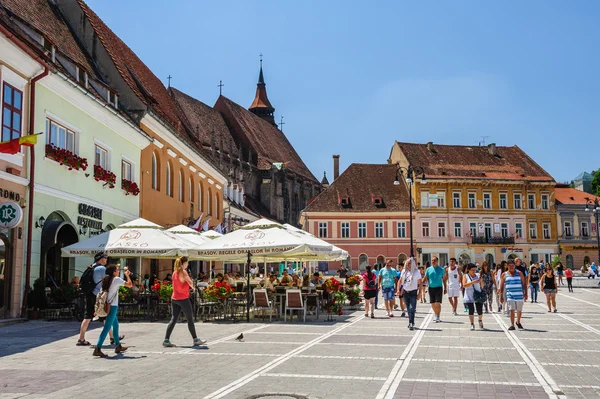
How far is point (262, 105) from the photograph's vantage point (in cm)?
10194

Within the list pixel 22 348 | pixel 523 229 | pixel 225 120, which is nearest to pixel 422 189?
pixel 523 229

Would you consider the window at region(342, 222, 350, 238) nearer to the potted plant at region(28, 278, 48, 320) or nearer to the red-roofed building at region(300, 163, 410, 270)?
the red-roofed building at region(300, 163, 410, 270)

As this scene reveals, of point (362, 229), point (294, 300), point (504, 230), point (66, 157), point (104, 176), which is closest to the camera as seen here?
point (294, 300)

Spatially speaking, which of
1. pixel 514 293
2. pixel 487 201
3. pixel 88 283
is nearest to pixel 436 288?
pixel 514 293

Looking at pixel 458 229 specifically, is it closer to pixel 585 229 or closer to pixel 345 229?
pixel 345 229

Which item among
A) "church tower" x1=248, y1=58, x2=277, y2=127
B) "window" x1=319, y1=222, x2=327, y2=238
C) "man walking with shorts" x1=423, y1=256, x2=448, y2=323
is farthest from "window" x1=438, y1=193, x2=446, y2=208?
"man walking with shorts" x1=423, y1=256, x2=448, y2=323

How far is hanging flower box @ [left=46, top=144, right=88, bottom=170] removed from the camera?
62.7 feet

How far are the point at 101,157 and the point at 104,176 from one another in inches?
48.1

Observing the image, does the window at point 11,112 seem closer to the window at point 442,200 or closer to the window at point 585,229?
the window at point 442,200

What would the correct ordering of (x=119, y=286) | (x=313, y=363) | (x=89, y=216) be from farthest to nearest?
(x=89, y=216) < (x=119, y=286) < (x=313, y=363)

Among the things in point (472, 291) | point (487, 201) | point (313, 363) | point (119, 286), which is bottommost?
point (313, 363)

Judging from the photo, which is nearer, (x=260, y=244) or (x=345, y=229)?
(x=260, y=244)

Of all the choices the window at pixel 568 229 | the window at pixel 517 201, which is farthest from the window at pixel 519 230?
the window at pixel 568 229

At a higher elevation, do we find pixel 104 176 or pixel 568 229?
pixel 568 229
